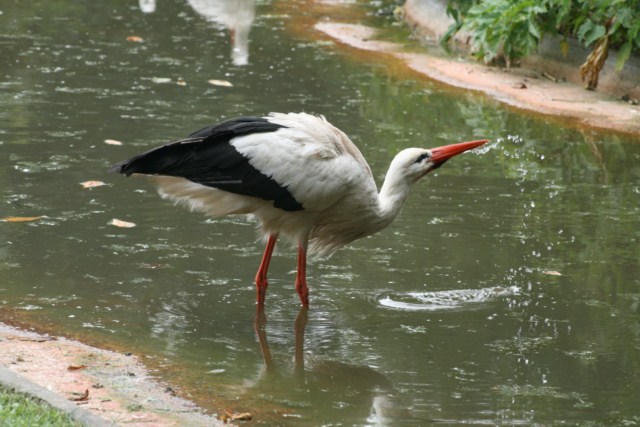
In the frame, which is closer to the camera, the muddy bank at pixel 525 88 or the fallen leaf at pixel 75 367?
the fallen leaf at pixel 75 367

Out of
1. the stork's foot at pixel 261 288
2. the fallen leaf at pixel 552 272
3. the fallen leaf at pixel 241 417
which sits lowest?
the stork's foot at pixel 261 288

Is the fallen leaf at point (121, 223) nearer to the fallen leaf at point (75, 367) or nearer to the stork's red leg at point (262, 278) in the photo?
the stork's red leg at point (262, 278)

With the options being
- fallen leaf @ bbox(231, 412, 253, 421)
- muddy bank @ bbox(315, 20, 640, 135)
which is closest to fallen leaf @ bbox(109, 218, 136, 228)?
fallen leaf @ bbox(231, 412, 253, 421)

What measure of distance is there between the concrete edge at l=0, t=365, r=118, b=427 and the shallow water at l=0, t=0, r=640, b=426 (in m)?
0.76

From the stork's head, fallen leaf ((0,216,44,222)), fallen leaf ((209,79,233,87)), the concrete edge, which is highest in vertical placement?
the stork's head

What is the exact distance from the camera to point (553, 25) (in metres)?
12.7

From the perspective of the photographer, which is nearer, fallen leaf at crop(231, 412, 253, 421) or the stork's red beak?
fallen leaf at crop(231, 412, 253, 421)

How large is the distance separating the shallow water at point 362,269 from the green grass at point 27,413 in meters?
0.86

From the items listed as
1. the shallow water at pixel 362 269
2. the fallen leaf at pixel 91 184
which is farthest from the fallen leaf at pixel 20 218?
the fallen leaf at pixel 91 184

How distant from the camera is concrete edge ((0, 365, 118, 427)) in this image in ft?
14.9

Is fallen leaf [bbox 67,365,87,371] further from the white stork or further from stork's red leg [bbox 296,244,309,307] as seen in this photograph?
stork's red leg [bbox 296,244,309,307]

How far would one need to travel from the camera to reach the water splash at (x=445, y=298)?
6.60 metres

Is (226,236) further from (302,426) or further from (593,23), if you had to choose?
(593,23)

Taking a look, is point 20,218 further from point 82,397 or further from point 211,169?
point 82,397
